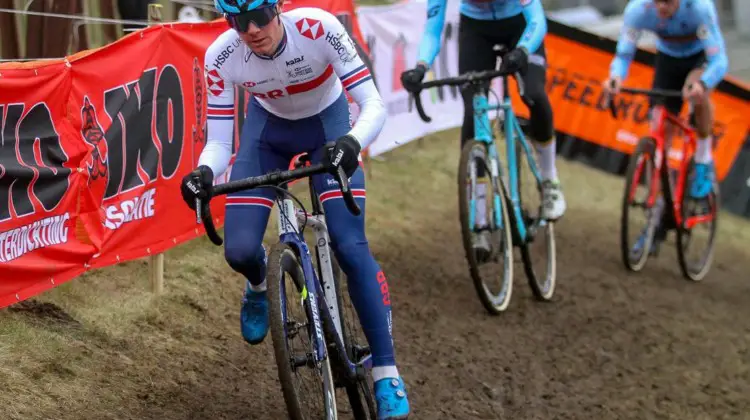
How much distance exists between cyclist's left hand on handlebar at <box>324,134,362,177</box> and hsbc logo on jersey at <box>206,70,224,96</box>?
924 mm

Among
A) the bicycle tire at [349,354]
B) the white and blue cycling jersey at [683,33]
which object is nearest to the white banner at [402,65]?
the white and blue cycling jersey at [683,33]

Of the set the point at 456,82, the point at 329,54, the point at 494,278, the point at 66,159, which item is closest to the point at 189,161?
the point at 66,159

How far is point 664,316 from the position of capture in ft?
26.2

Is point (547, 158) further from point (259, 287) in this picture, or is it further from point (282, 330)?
point (282, 330)

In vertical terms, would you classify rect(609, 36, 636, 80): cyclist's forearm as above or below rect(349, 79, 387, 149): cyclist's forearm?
below

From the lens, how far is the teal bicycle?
21.8 ft

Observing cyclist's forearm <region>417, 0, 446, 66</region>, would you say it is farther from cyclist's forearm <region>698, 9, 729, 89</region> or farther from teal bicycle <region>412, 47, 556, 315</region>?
cyclist's forearm <region>698, 9, 729, 89</region>

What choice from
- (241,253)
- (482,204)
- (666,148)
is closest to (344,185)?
(241,253)

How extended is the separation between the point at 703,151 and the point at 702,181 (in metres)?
0.30

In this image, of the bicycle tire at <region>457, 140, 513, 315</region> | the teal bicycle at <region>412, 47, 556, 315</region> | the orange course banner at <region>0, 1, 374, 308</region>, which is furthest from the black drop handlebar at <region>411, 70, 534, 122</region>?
the orange course banner at <region>0, 1, 374, 308</region>

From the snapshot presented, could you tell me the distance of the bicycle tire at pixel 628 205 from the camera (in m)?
8.29

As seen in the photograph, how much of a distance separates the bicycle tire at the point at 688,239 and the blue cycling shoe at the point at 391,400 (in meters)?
5.34

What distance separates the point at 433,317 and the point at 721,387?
206 cm

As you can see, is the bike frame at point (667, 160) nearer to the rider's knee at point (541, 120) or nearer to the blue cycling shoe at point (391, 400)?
the rider's knee at point (541, 120)
